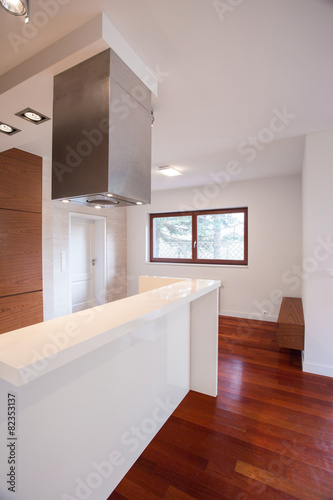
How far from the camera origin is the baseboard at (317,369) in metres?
→ 2.44

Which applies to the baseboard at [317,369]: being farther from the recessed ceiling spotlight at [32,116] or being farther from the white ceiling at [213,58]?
the recessed ceiling spotlight at [32,116]

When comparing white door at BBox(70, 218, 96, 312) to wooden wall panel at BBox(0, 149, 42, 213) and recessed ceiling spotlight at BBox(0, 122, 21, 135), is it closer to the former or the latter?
wooden wall panel at BBox(0, 149, 42, 213)

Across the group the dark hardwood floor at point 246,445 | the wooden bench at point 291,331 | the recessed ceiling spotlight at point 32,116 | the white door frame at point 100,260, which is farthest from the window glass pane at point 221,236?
the recessed ceiling spotlight at point 32,116

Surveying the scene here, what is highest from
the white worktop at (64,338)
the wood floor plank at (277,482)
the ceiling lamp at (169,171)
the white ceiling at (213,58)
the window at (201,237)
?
the ceiling lamp at (169,171)

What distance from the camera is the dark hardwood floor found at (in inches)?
52.0

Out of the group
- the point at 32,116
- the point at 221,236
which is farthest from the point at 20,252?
the point at 221,236

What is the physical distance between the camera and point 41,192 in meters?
2.98

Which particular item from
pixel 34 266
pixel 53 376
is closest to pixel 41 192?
pixel 34 266

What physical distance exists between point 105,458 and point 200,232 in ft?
13.1

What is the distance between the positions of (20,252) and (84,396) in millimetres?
2151

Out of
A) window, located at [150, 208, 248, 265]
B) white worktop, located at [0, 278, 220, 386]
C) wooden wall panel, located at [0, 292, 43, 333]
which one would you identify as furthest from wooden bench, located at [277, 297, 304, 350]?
wooden wall panel, located at [0, 292, 43, 333]

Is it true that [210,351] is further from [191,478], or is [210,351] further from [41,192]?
[41,192]

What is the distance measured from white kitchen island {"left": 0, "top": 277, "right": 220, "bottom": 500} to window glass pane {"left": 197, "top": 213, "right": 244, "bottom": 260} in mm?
2771

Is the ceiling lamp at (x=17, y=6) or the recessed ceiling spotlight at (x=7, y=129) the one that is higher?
the ceiling lamp at (x=17, y=6)
